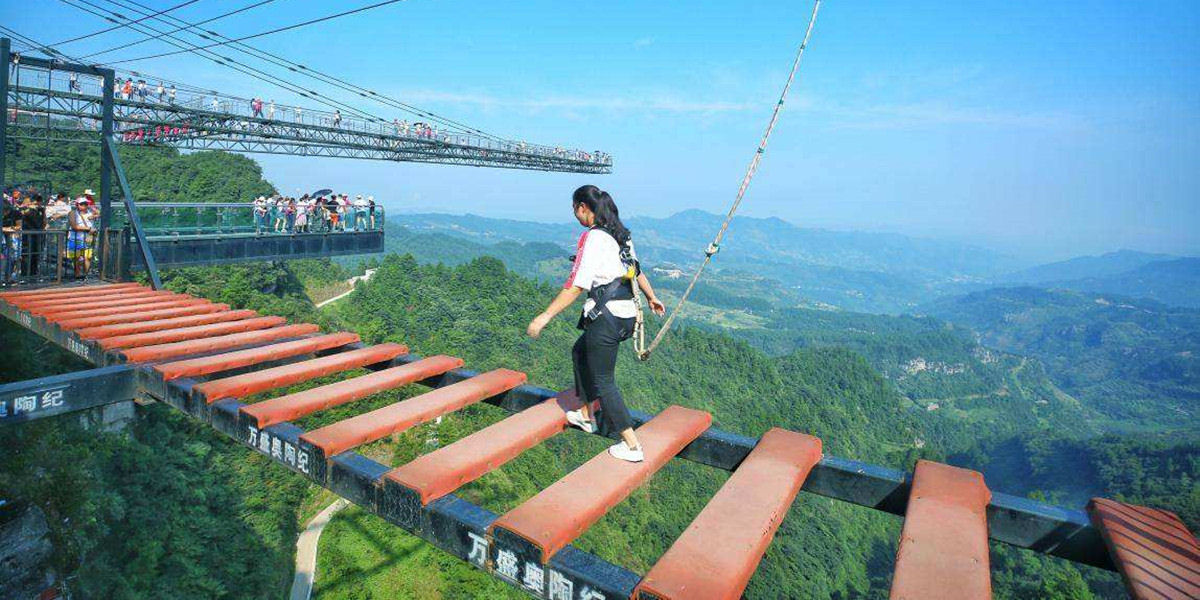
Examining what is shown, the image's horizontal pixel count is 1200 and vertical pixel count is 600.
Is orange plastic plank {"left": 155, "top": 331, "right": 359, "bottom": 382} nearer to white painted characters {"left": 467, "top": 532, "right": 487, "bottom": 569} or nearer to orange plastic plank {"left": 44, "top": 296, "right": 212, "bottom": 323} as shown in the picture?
orange plastic plank {"left": 44, "top": 296, "right": 212, "bottom": 323}

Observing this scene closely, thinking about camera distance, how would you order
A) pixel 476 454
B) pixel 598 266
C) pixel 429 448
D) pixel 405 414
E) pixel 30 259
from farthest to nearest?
1. pixel 429 448
2. pixel 30 259
3. pixel 405 414
4. pixel 598 266
5. pixel 476 454

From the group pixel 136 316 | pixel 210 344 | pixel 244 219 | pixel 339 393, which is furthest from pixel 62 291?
pixel 244 219

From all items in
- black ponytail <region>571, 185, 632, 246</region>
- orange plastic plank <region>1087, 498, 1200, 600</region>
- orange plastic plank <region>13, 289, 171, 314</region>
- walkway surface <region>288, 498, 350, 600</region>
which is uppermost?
black ponytail <region>571, 185, 632, 246</region>

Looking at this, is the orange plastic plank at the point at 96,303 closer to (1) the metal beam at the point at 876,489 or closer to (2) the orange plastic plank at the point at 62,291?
(2) the orange plastic plank at the point at 62,291

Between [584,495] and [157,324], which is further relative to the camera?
[157,324]

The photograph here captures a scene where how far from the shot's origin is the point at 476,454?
3.47 metres

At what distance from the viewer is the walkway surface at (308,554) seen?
2477cm

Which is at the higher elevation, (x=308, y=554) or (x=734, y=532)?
(x=734, y=532)

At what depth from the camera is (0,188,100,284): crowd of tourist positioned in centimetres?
899

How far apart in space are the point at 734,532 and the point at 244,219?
21.0 metres

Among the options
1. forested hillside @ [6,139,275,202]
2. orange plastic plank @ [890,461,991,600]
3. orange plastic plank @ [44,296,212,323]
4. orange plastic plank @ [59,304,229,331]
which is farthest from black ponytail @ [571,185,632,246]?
forested hillside @ [6,139,275,202]

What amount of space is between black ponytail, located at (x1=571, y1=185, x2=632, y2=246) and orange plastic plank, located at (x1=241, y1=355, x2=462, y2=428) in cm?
207

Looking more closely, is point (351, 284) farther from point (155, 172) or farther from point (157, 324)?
point (157, 324)

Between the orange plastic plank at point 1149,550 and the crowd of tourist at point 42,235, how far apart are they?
11952 mm
